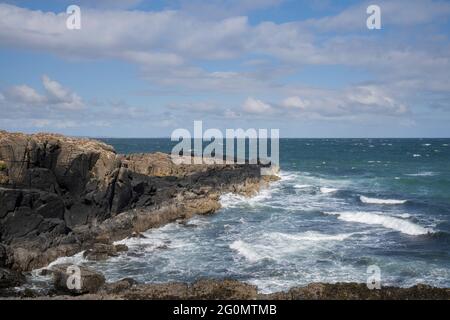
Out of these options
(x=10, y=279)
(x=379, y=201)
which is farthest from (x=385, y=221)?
(x=10, y=279)

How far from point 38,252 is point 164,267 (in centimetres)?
781

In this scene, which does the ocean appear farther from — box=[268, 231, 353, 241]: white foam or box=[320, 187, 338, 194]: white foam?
box=[320, 187, 338, 194]: white foam

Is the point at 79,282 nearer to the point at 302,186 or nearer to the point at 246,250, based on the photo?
the point at 246,250

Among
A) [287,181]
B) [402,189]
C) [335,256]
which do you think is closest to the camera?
[335,256]

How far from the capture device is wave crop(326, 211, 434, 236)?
123ft

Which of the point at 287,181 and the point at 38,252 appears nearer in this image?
the point at 38,252

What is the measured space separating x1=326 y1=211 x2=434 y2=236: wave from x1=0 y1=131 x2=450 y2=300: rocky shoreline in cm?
1275

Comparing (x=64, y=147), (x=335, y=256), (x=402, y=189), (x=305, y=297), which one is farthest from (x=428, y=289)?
(x=402, y=189)

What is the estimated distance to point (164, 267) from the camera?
92.9ft

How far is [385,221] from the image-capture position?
136ft

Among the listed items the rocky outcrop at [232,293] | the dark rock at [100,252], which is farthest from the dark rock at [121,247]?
the rocky outcrop at [232,293]

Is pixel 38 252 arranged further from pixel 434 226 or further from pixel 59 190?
pixel 434 226

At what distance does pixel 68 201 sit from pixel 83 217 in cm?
168
